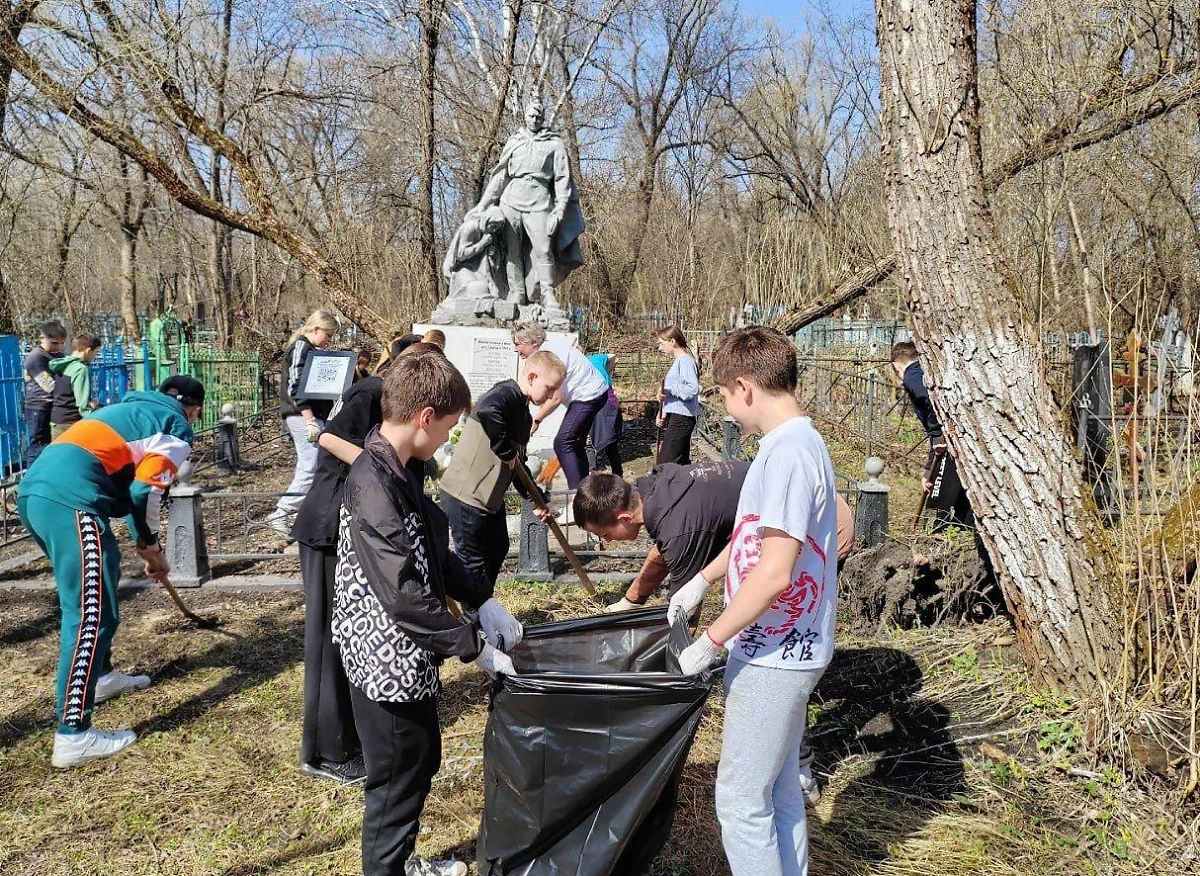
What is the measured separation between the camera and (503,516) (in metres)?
4.26

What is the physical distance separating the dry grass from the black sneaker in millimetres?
37

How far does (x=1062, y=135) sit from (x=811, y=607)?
8.64m

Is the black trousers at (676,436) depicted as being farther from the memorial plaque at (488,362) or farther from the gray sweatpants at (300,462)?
the gray sweatpants at (300,462)

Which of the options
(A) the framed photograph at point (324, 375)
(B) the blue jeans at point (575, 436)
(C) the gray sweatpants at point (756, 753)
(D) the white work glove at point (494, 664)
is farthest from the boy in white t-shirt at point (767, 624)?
(A) the framed photograph at point (324, 375)

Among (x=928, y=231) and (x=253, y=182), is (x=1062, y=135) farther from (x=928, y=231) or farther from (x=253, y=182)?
(x=253, y=182)

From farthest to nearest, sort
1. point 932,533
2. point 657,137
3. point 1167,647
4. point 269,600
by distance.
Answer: point 657,137 → point 269,600 → point 932,533 → point 1167,647

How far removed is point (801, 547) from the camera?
1907mm

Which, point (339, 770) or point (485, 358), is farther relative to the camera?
point (485, 358)

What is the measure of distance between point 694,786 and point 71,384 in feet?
24.1

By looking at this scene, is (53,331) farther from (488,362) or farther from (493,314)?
(493,314)

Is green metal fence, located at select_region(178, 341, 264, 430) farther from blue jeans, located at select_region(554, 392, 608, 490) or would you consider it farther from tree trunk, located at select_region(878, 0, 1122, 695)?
tree trunk, located at select_region(878, 0, 1122, 695)

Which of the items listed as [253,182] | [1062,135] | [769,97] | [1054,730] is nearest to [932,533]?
[1054,730]

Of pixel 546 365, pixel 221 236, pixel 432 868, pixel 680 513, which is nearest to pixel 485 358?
pixel 546 365

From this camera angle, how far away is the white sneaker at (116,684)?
3760 millimetres
